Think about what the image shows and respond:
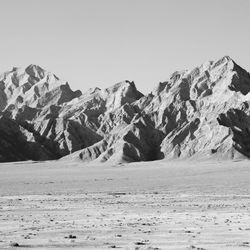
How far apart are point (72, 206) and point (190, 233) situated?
2295 centimetres

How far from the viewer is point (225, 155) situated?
605ft

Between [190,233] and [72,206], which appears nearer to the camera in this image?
[190,233]

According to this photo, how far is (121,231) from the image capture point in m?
30.5

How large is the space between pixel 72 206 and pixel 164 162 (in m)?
135

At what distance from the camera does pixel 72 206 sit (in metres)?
50.8

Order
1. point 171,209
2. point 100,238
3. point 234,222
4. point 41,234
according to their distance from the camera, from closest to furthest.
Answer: point 100,238
point 41,234
point 234,222
point 171,209

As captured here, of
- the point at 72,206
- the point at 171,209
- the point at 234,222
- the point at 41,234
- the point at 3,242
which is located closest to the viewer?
the point at 3,242

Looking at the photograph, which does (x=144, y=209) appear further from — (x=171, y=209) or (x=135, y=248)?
(x=135, y=248)

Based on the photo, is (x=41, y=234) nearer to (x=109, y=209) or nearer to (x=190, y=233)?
(x=190, y=233)

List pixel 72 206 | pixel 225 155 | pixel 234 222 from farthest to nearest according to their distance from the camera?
pixel 225 155
pixel 72 206
pixel 234 222

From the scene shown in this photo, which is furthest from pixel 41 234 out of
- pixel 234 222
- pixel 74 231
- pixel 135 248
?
pixel 234 222

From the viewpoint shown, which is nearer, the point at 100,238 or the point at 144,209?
the point at 100,238

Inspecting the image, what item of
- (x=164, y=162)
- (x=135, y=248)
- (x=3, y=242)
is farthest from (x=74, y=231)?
(x=164, y=162)

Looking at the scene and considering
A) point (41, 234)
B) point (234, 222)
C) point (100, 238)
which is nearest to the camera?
point (100, 238)
